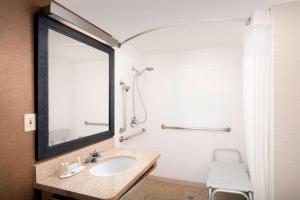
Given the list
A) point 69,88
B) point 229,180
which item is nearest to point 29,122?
point 69,88

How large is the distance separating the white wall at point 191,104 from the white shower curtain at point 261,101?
114 cm

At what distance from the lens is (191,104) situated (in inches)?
111

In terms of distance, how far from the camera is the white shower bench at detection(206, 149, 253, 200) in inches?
68.3

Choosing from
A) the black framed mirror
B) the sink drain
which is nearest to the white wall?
the sink drain

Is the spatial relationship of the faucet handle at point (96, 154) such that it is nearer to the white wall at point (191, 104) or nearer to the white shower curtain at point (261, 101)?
the white wall at point (191, 104)

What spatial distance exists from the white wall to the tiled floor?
0.12 m


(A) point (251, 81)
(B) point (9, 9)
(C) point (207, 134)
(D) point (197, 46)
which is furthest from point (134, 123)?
(B) point (9, 9)

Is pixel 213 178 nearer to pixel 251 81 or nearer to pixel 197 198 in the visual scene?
pixel 197 198

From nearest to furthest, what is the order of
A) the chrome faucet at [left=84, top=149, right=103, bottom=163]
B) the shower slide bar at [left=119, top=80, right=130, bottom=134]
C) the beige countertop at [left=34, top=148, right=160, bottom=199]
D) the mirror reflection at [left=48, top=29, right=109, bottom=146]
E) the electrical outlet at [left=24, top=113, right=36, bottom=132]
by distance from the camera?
the beige countertop at [left=34, top=148, right=160, bottom=199] < the electrical outlet at [left=24, top=113, right=36, bottom=132] < the mirror reflection at [left=48, top=29, right=109, bottom=146] < the chrome faucet at [left=84, top=149, right=103, bottom=163] < the shower slide bar at [left=119, top=80, right=130, bottom=134]

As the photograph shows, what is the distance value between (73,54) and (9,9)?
0.55 metres

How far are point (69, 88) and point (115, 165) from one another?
849mm

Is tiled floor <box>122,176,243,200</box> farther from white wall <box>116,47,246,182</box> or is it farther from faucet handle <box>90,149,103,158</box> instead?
faucet handle <box>90,149,103,158</box>

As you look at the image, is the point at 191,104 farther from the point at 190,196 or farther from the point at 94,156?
the point at 94,156

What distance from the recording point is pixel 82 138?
1.60m
